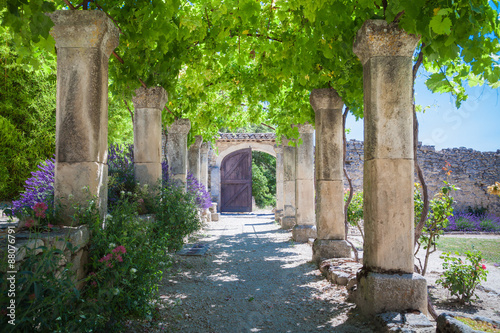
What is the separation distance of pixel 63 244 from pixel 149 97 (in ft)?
10.4

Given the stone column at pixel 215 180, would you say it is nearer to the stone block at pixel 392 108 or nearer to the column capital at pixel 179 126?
the column capital at pixel 179 126

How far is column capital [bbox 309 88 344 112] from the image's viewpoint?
4980 millimetres

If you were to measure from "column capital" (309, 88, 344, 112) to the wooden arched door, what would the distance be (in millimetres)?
11738

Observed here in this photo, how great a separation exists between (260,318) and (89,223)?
1.72 m

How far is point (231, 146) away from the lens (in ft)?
53.2

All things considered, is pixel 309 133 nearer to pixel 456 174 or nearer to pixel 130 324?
pixel 130 324

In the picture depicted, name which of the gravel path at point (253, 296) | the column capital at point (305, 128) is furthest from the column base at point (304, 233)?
the column capital at point (305, 128)

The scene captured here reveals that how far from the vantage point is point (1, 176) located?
1034 centimetres

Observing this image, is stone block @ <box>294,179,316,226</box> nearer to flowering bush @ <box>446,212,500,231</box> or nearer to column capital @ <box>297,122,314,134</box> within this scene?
column capital @ <box>297,122,314,134</box>

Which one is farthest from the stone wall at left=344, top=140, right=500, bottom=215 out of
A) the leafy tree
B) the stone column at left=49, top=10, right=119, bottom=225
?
the stone column at left=49, top=10, right=119, bottom=225

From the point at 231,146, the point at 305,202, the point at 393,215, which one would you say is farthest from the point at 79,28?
the point at 231,146

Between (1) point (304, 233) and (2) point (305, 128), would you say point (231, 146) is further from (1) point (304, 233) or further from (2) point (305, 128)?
(1) point (304, 233)

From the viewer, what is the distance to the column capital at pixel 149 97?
498 cm

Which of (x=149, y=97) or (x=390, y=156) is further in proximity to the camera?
(x=149, y=97)
